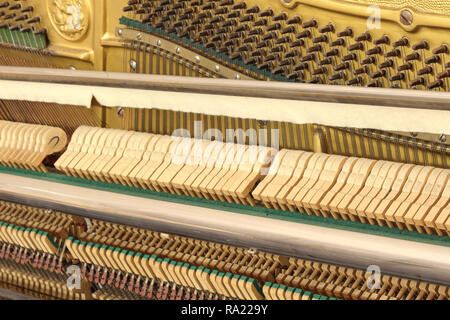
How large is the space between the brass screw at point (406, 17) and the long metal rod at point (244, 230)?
35.8 inches

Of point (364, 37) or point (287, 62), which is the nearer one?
point (364, 37)

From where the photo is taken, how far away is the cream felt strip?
2328mm

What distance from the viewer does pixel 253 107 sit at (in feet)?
8.75

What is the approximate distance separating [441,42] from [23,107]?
2.35 meters

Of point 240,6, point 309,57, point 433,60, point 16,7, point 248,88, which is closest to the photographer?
point 248,88

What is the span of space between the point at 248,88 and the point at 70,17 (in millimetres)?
1645

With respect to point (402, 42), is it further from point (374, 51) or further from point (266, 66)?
point (266, 66)

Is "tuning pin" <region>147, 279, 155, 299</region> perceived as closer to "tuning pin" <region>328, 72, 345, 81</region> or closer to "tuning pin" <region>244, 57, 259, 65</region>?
"tuning pin" <region>244, 57, 259, 65</region>

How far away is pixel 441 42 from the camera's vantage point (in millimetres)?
2693

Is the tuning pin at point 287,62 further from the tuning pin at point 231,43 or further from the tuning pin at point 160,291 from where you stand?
the tuning pin at point 160,291

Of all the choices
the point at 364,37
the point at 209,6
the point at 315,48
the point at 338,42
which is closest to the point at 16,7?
the point at 209,6

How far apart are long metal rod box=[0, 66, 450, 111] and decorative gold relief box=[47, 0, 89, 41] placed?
634mm

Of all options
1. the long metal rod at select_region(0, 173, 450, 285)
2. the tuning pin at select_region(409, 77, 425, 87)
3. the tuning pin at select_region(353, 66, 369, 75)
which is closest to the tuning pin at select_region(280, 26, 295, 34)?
the tuning pin at select_region(353, 66, 369, 75)
